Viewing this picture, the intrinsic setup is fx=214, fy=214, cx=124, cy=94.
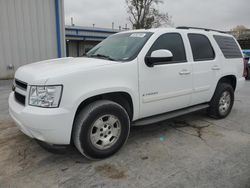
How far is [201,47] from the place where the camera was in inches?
165

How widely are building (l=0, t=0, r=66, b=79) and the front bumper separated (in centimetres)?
832

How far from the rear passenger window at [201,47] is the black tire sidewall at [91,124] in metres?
1.95

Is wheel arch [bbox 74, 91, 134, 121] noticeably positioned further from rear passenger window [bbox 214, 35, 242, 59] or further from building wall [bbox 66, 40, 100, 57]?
building wall [bbox 66, 40, 100, 57]

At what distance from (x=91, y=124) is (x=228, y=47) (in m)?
3.68

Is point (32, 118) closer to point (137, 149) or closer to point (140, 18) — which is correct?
point (137, 149)

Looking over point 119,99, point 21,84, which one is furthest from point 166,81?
point 21,84

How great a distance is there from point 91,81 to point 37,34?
8.90m

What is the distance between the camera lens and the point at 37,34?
33.9 feet

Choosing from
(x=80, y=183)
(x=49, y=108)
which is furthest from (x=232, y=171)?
(x=49, y=108)

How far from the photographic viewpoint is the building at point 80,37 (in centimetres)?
1805

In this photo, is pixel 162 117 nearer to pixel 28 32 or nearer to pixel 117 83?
pixel 117 83

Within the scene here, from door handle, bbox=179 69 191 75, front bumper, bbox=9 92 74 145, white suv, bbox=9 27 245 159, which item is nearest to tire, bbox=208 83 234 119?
white suv, bbox=9 27 245 159

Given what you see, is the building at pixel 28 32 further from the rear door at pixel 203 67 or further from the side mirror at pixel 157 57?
the side mirror at pixel 157 57

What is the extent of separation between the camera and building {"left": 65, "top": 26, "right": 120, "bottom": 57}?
1805 centimetres
